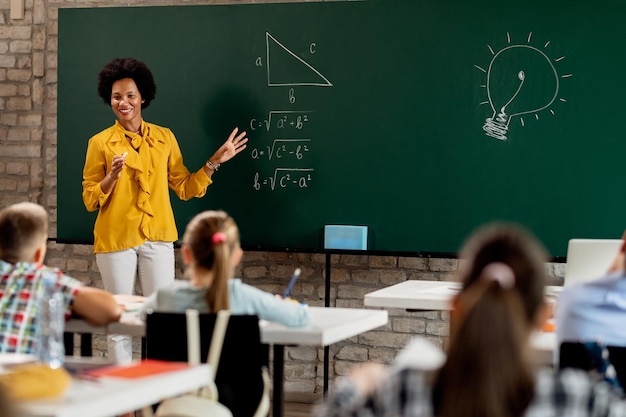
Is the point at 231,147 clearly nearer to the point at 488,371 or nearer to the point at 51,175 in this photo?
the point at 51,175

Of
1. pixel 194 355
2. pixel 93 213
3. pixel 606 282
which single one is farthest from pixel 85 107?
pixel 606 282

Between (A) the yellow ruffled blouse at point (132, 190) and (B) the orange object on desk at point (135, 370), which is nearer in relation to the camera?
(B) the orange object on desk at point (135, 370)

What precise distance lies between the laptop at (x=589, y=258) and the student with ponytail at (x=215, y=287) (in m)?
1.04

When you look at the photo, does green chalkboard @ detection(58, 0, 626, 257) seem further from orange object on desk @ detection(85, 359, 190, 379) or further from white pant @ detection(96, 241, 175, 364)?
orange object on desk @ detection(85, 359, 190, 379)

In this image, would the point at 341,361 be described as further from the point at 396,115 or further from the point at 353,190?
the point at 396,115

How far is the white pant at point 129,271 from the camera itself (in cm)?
529

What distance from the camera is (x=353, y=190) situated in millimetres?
5723

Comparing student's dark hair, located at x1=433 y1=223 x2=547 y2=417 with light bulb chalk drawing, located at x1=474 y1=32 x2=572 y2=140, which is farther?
light bulb chalk drawing, located at x1=474 y1=32 x2=572 y2=140

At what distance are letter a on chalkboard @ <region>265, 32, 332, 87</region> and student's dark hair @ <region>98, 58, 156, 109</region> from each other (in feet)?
2.33

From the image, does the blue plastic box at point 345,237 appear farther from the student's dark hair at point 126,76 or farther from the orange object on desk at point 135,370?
the orange object on desk at point 135,370

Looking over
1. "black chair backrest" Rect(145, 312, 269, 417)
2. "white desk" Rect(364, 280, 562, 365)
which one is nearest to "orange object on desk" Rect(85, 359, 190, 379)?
"black chair backrest" Rect(145, 312, 269, 417)

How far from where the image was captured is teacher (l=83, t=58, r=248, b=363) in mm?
5352

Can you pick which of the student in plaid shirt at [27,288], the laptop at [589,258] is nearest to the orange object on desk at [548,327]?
the laptop at [589,258]

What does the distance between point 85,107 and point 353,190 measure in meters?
1.76
